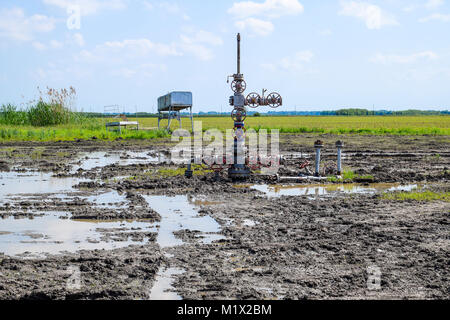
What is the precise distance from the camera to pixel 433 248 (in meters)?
7.39

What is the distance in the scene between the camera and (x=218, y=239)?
8.05 m

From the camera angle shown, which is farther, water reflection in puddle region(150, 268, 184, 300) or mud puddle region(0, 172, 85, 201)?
mud puddle region(0, 172, 85, 201)

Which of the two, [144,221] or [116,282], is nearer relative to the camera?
[116,282]

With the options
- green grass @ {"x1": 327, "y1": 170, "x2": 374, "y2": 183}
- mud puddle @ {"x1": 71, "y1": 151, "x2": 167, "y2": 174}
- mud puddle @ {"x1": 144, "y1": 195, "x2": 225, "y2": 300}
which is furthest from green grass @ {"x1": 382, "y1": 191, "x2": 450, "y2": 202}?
mud puddle @ {"x1": 71, "y1": 151, "x2": 167, "y2": 174}

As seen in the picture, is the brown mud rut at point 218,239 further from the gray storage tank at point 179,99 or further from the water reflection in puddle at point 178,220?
the gray storage tank at point 179,99

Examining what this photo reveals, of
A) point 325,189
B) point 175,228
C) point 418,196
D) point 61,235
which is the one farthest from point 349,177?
point 61,235

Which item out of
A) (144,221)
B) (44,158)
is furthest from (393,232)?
(44,158)

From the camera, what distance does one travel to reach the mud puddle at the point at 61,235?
7516mm

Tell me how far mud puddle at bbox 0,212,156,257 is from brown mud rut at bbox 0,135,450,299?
0.03 meters

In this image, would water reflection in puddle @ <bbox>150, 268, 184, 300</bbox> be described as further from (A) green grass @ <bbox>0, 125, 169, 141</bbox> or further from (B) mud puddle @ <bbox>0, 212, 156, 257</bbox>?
(A) green grass @ <bbox>0, 125, 169, 141</bbox>

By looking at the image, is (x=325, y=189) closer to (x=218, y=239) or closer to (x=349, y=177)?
(x=349, y=177)

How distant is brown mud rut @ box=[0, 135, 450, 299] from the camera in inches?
227
